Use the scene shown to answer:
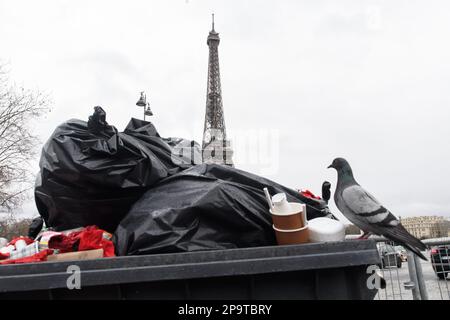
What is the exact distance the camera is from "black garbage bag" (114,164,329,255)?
5.09 feet

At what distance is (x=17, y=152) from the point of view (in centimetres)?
1388

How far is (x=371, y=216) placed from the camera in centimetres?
201

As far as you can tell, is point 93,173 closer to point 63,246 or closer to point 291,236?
point 63,246

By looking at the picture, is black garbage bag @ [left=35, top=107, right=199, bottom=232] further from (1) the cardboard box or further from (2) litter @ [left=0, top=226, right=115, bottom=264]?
(1) the cardboard box

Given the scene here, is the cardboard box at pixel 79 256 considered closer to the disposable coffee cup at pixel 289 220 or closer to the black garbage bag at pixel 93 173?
the black garbage bag at pixel 93 173

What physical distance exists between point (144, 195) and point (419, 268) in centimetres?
216

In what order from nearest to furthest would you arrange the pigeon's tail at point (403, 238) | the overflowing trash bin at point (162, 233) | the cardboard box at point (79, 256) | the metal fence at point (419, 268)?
1. the overflowing trash bin at point (162, 233)
2. the cardboard box at point (79, 256)
3. the pigeon's tail at point (403, 238)
4. the metal fence at point (419, 268)

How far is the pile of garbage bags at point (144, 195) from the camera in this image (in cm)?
161

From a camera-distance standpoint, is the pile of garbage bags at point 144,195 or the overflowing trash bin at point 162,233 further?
the pile of garbage bags at point 144,195

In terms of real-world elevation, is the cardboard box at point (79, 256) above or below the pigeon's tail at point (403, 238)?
below

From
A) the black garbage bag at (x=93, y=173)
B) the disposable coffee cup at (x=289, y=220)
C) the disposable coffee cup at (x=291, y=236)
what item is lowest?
the disposable coffee cup at (x=291, y=236)

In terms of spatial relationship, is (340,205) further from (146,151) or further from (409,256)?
(146,151)

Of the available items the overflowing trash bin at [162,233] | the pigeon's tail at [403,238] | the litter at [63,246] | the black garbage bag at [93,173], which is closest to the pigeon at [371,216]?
the pigeon's tail at [403,238]
